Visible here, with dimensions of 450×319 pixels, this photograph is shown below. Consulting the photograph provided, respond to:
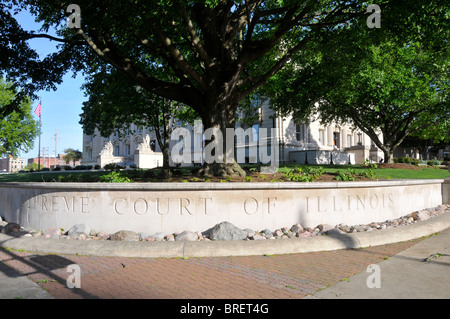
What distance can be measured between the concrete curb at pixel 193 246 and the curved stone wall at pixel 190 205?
1.13 metres

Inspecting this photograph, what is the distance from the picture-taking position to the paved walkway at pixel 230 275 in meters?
4.41

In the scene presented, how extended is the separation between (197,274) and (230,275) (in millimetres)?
545

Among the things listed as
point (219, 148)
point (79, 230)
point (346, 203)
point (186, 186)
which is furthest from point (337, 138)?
point (79, 230)

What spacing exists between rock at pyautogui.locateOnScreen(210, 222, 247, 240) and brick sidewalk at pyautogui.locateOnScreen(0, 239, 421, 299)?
0.96 meters

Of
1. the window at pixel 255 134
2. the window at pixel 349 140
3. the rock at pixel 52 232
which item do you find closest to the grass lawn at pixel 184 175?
the rock at pixel 52 232

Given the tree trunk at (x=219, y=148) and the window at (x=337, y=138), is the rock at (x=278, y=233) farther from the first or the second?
the window at (x=337, y=138)

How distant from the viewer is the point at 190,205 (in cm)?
767

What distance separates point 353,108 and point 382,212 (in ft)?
62.6

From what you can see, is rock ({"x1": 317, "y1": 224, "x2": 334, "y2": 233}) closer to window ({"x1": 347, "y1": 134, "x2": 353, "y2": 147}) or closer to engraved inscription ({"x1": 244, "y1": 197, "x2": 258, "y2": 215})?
engraved inscription ({"x1": 244, "y1": 197, "x2": 258, "y2": 215})

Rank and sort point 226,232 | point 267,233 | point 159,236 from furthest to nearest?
1. point 267,233
2. point 159,236
3. point 226,232

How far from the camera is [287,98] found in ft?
71.5

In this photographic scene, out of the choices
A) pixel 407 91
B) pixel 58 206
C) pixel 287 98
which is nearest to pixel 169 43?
pixel 58 206

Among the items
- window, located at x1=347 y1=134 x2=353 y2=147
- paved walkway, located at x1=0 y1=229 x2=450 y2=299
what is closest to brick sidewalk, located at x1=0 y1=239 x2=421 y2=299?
paved walkway, located at x1=0 y1=229 x2=450 y2=299

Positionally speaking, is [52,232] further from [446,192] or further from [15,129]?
[15,129]
